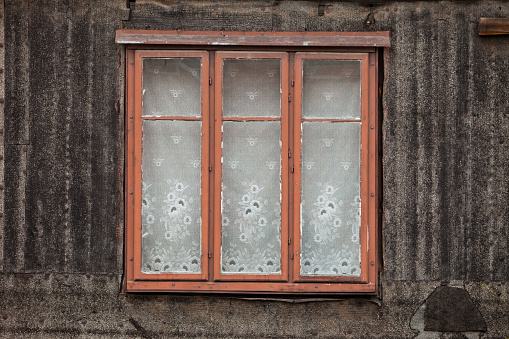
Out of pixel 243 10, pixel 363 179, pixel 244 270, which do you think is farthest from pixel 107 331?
pixel 243 10

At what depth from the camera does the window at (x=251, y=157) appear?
3.85 meters

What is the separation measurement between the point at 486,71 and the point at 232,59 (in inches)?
69.8

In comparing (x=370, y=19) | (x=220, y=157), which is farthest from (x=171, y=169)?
(x=370, y=19)

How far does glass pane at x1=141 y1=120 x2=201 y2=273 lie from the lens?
3.87 metres

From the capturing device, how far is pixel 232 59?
3.88 meters

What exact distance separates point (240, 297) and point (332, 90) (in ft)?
5.18

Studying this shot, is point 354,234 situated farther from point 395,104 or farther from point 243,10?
point 243,10

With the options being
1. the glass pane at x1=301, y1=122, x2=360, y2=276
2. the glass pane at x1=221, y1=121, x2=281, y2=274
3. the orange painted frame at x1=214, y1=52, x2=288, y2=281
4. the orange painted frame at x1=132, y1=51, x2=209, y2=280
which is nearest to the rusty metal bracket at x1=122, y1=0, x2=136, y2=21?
the orange painted frame at x1=132, y1=51, x2=209, y2=280

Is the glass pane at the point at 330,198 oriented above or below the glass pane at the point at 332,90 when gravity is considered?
below

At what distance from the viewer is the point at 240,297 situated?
3.86 metres

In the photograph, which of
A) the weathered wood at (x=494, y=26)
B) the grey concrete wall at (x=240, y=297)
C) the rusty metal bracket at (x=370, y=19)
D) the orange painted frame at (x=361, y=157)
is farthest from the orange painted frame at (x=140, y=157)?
the weathered wood at (x=494, y=26)

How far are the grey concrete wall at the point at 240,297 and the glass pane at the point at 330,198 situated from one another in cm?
22

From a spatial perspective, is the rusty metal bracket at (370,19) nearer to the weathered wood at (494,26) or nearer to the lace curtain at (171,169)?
the weathered wood at (494,26)

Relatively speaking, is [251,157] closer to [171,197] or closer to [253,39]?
[171,197]
